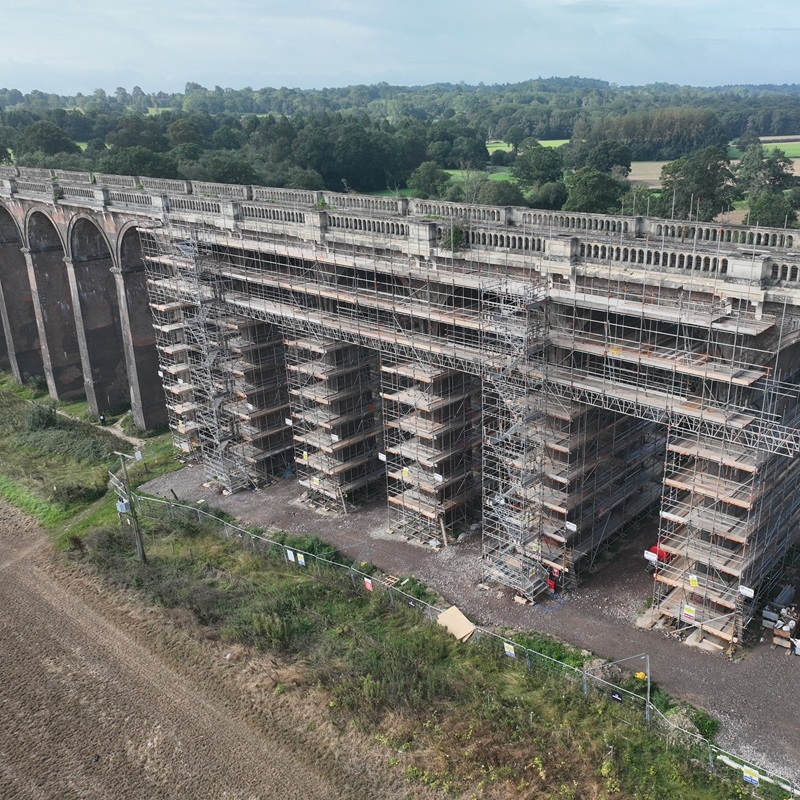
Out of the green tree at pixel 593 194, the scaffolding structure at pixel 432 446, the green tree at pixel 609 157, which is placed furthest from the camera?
the green tree at pixel 609 157

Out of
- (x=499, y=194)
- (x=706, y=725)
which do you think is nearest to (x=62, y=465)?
(x=706, y=725)

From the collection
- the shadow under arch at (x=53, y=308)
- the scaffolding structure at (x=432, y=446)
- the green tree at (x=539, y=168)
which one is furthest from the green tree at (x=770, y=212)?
the shadow under arch at (x=53, y=308)

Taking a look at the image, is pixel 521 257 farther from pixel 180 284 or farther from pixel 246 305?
pixel 180 284

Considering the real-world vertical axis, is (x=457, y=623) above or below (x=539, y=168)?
below

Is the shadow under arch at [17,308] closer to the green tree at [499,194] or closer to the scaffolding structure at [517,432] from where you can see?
the scaffolding structure at [517,432]

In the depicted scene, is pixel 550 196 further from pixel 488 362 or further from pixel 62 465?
pixel 488 362
